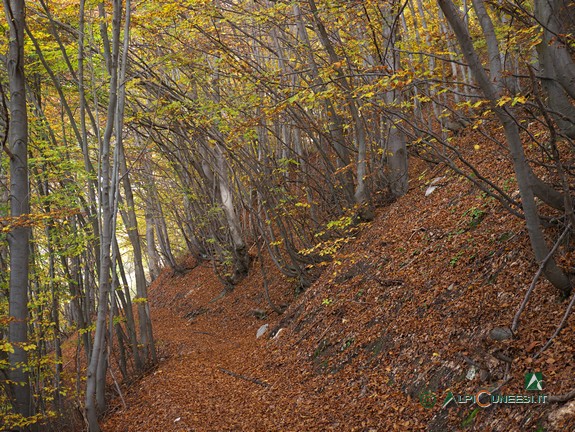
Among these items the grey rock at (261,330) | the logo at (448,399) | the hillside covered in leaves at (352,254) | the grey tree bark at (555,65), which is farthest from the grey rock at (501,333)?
the grey rock at (261,330)

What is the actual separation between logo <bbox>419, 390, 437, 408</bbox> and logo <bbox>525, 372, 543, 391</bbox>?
2.94ft

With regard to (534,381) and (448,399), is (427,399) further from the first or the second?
(534,381)

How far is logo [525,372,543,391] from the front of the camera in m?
3.17

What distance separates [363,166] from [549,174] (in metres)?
4.17

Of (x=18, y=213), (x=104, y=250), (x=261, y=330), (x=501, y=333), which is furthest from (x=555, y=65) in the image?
(x=261, y=330)

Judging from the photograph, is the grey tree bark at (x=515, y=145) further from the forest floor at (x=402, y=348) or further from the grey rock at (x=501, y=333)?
the grey rock at (x=501, y=333)

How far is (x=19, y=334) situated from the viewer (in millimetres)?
5957

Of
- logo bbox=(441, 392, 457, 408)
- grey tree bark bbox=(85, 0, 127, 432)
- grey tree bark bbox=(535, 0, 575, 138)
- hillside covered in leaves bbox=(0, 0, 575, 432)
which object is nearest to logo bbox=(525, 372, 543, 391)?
hillside covered in leaves bbox=(0, 0, 575, 432)

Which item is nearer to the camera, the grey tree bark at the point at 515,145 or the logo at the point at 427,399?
the grey tree bark at the point at 515,145

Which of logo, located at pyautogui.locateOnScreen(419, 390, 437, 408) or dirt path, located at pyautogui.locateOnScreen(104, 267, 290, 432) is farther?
dirt path, located at pyautogui.locateOnScreen(104, 267, 290, 432)

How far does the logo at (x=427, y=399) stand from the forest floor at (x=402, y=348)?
0.13ft

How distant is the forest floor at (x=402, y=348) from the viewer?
11.9 feet

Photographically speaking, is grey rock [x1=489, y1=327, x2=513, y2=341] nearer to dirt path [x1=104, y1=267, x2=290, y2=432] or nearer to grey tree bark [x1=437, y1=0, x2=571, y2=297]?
grey tree bark [x1=437, y1=0, x2=571, y2=297]

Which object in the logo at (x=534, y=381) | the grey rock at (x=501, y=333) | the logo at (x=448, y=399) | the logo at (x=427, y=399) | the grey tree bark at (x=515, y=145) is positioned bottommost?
the logo at (x=427, y=399)
